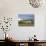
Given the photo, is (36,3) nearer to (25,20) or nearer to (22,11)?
(22,11)

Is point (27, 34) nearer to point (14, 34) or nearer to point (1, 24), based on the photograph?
point (14, 34)

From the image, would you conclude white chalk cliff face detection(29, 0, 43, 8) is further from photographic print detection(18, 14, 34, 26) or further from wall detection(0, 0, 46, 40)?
photographic print detection(18, 14, 34, 26)

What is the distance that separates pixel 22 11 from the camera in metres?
4.33

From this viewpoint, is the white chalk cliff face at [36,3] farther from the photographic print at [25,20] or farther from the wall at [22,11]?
the photographic print at [25,20]

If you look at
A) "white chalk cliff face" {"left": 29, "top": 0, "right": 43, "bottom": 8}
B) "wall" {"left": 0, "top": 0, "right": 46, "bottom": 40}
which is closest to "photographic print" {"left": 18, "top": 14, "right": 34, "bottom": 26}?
"wall" {"left": 0, "top": 0, "right": 46, "bottom": 40}

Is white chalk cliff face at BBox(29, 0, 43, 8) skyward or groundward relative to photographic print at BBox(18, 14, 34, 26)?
skyward

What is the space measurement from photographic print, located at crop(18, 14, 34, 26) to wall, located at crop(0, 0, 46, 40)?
11cm

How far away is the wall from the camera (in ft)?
14.1

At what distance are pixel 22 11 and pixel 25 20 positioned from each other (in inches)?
12.9

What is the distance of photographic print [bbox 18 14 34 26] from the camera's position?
431cm

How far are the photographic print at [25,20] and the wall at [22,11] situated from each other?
11 cm

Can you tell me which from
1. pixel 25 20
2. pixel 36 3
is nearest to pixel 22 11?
Answer: pixel 25 20

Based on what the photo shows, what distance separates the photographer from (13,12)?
4328 millimetres

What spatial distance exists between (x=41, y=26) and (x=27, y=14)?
2.08 feet
